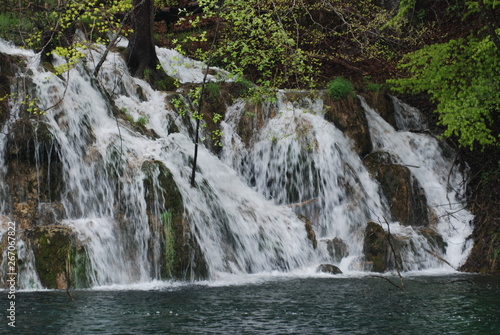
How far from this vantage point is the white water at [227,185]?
408 inches

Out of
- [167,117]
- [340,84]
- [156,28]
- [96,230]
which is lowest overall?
[96,230]

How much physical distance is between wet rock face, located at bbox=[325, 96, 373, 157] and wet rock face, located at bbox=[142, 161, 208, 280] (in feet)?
20.7

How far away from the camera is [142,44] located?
606 inches

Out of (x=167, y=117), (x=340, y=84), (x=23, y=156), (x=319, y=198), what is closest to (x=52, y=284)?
(x=23, y=156)

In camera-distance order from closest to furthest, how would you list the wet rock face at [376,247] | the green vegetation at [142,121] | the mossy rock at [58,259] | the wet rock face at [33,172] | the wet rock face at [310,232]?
the mossy rock at [58,259], the wet rock face at [33,172], the wet rock face at [376,247], the wet rock face at [310,232], the green vegetation at [142,121]

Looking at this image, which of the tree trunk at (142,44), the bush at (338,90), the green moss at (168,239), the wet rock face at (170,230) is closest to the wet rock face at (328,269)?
the wet rock face at (170,230)

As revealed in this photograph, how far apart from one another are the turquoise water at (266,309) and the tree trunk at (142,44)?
776 cm

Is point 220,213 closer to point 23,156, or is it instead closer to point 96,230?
point 96,230

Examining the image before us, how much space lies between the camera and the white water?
10375 mm

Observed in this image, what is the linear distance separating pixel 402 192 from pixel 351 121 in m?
2.63

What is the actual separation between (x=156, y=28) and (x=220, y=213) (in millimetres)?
12573

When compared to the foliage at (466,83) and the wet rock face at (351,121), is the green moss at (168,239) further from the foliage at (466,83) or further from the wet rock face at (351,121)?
the foliage at (466,83)

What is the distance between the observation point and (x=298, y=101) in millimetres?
15422

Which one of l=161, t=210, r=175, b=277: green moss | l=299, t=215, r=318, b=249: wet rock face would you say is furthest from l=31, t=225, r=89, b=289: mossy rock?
l=299, t=215, r=318, b=249: wet rock face
